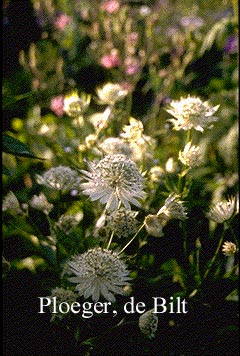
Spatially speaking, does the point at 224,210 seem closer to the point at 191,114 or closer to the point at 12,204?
the point at 191,114

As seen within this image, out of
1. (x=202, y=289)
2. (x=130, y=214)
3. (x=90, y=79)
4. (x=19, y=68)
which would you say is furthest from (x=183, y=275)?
(x=19, y=68)

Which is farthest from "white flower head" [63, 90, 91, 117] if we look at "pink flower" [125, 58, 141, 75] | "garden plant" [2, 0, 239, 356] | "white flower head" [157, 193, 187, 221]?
"pink flower" [125, 58, 141, 75]

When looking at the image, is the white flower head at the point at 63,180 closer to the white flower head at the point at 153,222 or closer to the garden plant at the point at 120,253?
the garden plant at the point at 120,253

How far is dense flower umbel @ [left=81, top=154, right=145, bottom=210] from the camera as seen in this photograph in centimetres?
74

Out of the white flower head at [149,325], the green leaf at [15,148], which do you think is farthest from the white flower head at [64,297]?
the green leaf at [15,148]

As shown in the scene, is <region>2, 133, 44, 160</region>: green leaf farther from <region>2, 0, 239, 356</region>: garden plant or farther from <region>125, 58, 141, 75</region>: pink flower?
<region>125, 58, 141, 75</region>: pink flower

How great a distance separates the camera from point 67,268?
838mm

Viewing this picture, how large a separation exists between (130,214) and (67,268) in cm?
14

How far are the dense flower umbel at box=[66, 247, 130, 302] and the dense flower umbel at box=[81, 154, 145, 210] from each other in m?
0.08

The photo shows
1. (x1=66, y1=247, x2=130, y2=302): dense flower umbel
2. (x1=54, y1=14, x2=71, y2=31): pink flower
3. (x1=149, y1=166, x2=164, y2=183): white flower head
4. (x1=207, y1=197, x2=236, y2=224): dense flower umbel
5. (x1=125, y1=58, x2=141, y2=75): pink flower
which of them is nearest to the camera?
(x1=66, y1=247, x2=130, y2=302): dense flower umbel

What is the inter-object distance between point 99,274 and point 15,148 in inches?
11.9

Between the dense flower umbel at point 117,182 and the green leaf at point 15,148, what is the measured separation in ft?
0.57

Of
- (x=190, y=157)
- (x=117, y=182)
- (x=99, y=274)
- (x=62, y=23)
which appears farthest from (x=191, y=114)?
(x=62, y=23)

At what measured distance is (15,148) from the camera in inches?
35.9
